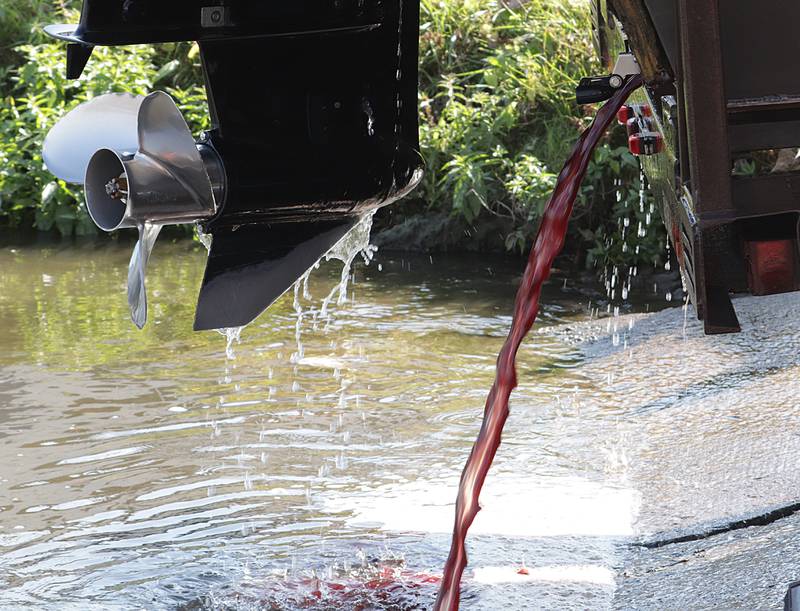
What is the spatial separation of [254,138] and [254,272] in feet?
1.29

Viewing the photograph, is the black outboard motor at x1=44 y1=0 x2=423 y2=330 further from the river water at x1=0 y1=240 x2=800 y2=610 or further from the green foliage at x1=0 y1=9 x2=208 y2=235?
the green foliage at x1=0 y1=9 x2=208 y2=235

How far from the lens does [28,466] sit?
16.0 feet

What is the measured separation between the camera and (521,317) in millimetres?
3213

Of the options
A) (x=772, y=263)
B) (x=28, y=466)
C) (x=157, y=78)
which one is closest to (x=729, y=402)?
(x=772, y=263)

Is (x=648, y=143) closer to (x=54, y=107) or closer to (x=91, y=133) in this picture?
(x=91, y=133)

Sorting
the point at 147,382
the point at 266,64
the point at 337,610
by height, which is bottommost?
the point at 337,610

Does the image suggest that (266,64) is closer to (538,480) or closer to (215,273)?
(215,273)

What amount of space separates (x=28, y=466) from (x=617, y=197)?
16.0 feet

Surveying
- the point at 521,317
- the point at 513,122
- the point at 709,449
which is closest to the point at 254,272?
the point at 521,317

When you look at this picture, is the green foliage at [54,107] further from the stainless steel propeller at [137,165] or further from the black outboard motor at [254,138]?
the stainless steel propeller at [137,165]

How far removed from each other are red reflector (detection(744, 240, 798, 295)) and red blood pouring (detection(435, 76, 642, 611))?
0.63 metres

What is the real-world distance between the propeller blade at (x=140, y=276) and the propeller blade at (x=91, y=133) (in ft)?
0.74

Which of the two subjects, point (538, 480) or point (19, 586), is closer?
point (19, 586)

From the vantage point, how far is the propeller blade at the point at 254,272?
11.6 ft
